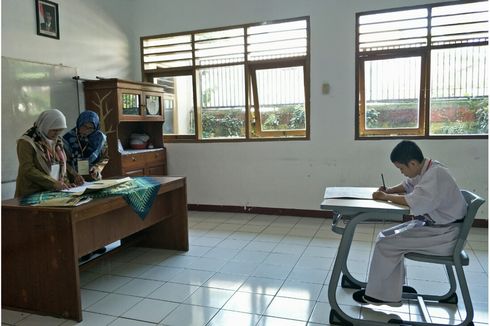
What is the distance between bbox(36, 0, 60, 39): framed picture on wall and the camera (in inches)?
164

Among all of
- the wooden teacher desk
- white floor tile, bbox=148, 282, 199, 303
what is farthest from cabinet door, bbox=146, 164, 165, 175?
white floor tile, bbox=148, 282, 199, 303

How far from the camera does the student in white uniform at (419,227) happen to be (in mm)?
2211

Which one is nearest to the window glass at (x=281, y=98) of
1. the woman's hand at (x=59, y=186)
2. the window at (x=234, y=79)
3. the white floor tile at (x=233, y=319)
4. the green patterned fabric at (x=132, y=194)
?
the window at (x=234, y=79)

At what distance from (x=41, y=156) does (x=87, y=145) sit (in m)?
0.66

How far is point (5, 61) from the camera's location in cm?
380

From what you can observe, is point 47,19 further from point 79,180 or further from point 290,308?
point 290,308

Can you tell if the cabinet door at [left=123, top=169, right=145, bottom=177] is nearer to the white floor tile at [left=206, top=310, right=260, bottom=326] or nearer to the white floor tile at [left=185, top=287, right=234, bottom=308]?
the white floor tile at [left=185, top=287, right=234, bottom=308]

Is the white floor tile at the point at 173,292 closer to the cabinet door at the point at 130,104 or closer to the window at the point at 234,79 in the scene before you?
the cabinet door at the point at 130,104

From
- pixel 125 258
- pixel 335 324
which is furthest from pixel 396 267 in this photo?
pixel 125 258

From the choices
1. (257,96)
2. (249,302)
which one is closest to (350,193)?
(249,302)

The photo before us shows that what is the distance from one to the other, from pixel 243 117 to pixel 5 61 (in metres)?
2.75

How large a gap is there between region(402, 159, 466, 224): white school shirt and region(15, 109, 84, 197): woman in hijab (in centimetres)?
249

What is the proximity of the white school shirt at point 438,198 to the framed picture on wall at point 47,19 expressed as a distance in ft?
13.1

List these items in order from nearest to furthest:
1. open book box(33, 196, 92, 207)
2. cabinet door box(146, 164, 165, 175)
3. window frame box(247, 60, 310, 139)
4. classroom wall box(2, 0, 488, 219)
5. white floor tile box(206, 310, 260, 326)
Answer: white floor tile box(206, 310, 260, 326)
open book box(33, 196, 92, 207)
classroom wall box(2, 0, 488, 219)
window frame box(247, 60, 310, 139)
cabinet door box(146, 164, 165, 175)
